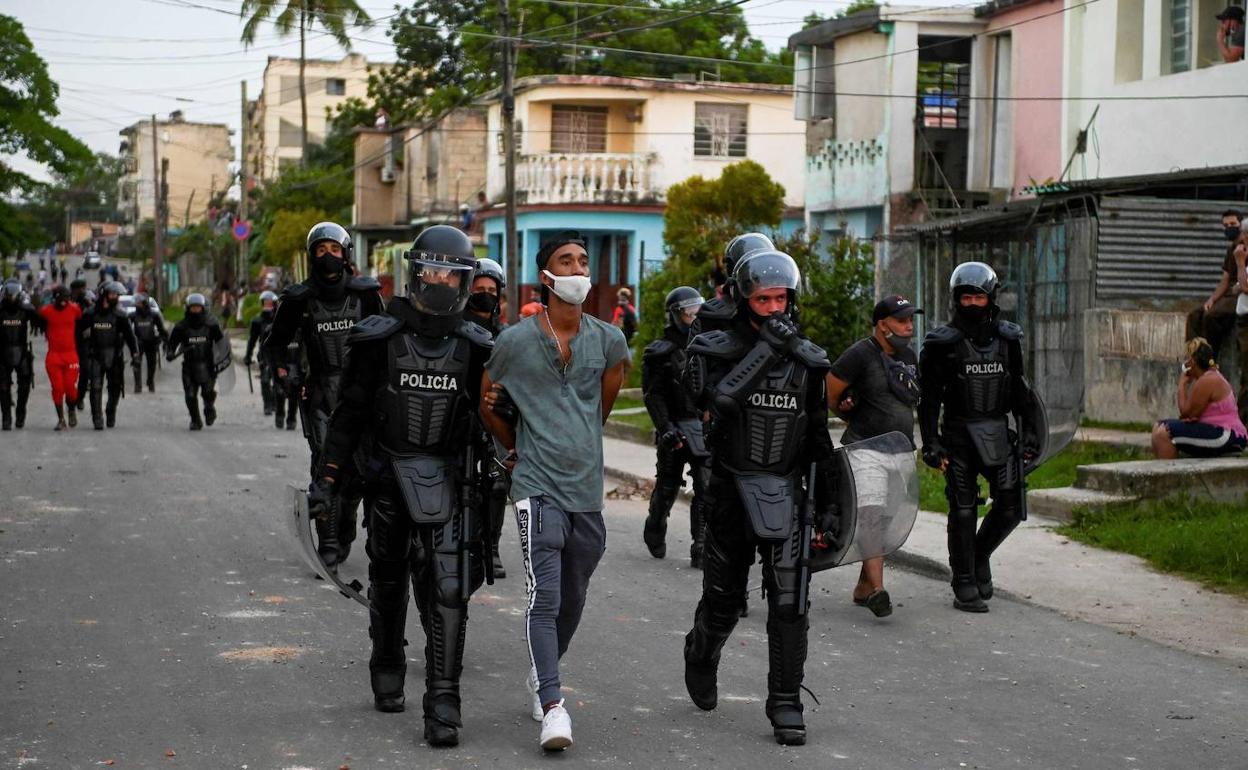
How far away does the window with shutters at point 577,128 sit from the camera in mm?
40844

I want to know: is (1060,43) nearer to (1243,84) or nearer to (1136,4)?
(1136,4)

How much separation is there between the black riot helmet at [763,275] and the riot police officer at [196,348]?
52.6ft

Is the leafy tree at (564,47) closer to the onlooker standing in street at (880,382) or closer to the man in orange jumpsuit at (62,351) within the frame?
the man in orange jumpsuit at (62,351)

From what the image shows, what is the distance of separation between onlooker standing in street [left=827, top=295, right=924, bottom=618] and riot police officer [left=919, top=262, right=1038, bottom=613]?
0.95ft

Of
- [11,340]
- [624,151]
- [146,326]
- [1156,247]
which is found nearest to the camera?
[1156,247]

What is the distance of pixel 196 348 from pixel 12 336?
2243 mm

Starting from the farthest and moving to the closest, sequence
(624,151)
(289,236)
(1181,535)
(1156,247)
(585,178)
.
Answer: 1. (289,236)
2. (624,151)
3. (585,178)
4. (1156,247)
5. (1181,535)

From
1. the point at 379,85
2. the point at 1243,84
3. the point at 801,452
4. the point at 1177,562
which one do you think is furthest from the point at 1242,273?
the point at 379,85

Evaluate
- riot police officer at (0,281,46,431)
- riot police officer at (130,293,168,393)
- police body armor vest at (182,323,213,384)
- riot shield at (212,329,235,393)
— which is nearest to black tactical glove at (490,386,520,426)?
riot shield at (212,329,235,393)

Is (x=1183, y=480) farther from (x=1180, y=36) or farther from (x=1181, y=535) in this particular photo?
(x=1180, y=36)

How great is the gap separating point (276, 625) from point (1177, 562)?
19.1 feet

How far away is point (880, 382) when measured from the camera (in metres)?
9.06

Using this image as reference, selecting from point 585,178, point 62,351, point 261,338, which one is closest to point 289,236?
point 585,178

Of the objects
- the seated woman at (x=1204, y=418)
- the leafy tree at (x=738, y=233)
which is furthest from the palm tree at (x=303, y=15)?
the seated woman at (x=1204, y=418)
